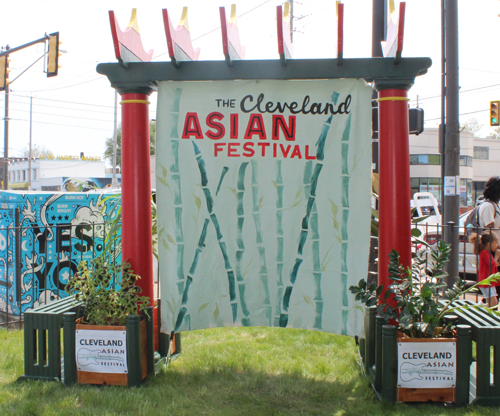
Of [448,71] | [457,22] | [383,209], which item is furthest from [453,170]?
[383,209]

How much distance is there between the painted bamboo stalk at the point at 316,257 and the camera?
3857mm

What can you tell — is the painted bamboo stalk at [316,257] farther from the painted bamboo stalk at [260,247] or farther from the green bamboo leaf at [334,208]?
the painted bamboo stalk at [260,247]

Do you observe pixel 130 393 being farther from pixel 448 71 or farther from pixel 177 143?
pixel 448 71

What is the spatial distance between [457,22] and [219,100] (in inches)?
217

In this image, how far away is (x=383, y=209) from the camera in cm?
372


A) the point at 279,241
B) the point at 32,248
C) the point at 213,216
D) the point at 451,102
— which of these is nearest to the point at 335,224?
the point at 279,241

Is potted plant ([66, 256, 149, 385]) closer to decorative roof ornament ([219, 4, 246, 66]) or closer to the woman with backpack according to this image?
decorative roof ornament ([219, 4, 246, 66])

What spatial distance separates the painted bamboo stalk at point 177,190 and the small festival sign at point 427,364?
1852 millimetres

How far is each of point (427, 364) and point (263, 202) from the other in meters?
1.75

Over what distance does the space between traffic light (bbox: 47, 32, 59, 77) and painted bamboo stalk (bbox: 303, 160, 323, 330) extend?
1112cm

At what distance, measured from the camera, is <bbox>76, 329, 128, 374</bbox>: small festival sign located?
11.9 ft

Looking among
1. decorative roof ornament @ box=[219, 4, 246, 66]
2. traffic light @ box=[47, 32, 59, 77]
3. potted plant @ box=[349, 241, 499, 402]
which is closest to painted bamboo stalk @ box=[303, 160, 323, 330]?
potted plant @ box=[349, 241, 499, 402]

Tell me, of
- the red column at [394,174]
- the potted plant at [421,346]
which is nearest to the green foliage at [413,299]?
the potted plant at [421,346]

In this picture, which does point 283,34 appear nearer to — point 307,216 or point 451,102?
point 307,216
